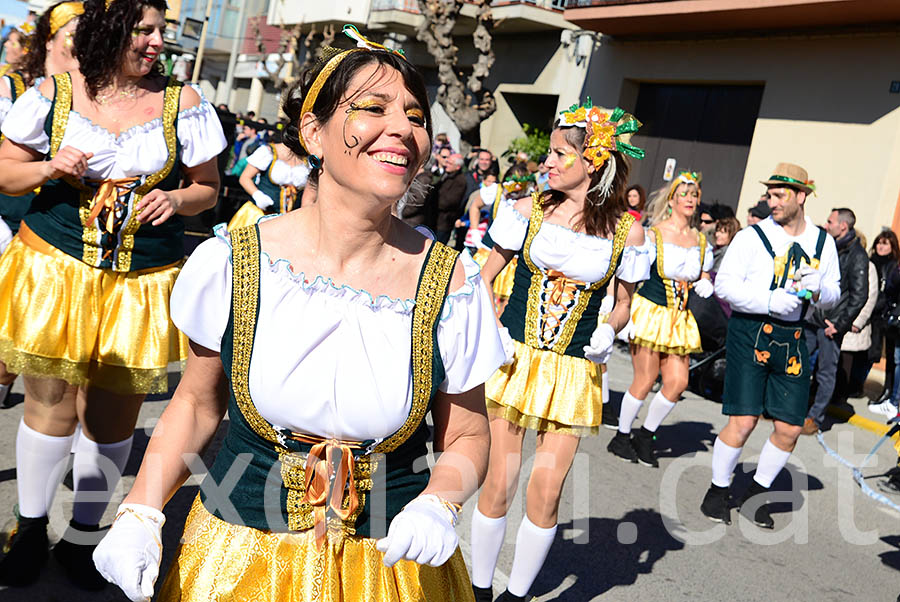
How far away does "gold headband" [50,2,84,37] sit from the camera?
373 centimetres

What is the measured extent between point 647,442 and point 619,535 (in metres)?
1.78

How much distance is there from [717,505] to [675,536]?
570mm

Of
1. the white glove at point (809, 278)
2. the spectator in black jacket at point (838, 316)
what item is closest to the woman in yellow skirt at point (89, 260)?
the white glove at point (809, 278)

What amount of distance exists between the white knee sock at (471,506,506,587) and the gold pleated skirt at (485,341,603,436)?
16.8 inches

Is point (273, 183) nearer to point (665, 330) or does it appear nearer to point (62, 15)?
point (665, 330)

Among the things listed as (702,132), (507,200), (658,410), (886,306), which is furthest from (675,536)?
(702,132)

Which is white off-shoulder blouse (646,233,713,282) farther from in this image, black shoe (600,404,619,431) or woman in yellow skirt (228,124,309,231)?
woman in yellow skirt (228,124,309,231)

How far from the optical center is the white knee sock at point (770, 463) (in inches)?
220

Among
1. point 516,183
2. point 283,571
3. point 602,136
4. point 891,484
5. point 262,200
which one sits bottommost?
point 891,484

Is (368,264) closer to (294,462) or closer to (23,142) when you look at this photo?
(294,462)

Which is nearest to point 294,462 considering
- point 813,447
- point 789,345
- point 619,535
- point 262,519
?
point 262,519

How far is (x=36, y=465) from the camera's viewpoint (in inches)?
128

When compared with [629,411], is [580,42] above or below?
above

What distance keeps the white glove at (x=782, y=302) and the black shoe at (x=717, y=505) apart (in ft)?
3.84
